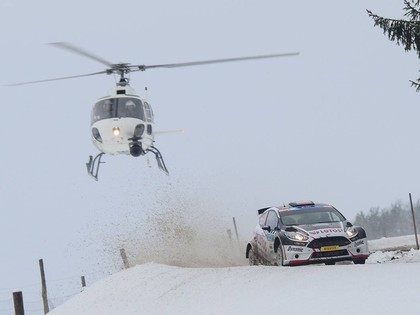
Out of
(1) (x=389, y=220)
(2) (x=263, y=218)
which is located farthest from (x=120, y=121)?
(1) (x=389, y=220)

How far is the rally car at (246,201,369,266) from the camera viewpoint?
15.8 meters

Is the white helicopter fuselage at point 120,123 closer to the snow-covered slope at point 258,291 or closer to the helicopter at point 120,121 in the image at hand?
the helicopter at point 120,121

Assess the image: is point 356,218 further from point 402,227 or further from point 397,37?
point 397,37

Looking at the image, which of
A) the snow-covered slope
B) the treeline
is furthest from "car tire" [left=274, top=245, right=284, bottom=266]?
the treeline

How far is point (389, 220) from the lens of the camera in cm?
11306

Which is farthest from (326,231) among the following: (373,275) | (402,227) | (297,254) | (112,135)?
(402,227)

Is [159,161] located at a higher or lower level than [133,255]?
higher

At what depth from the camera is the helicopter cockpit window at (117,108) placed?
23.7m

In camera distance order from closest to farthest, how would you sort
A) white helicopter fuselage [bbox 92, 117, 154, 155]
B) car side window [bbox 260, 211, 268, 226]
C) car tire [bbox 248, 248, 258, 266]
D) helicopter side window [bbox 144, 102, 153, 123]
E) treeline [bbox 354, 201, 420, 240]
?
1. car tire [bbox 248, 248, 258, 266]
2. car side window [bbox 260, 211, 268, 226]
3. white helicopter fuselage [bbox 92, 117, 154, 155]
4. helicopter side window [bbox 144, 102, 153, 123]
5. treeline [bbox 354, 201, 420, 240]

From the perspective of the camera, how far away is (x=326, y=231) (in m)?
16.1

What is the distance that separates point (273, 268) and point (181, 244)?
10787 mm

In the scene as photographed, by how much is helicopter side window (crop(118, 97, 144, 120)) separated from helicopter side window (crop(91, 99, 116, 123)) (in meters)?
0.22

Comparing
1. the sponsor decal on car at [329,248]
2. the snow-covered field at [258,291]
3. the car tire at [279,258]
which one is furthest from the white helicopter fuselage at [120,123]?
the sponsor decal on car at [329,248]

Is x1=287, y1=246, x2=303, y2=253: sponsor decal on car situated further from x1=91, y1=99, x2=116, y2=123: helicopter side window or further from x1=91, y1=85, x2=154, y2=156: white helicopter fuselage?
x1=91, y1=99, x2=116, y2=123: helicopter side window
